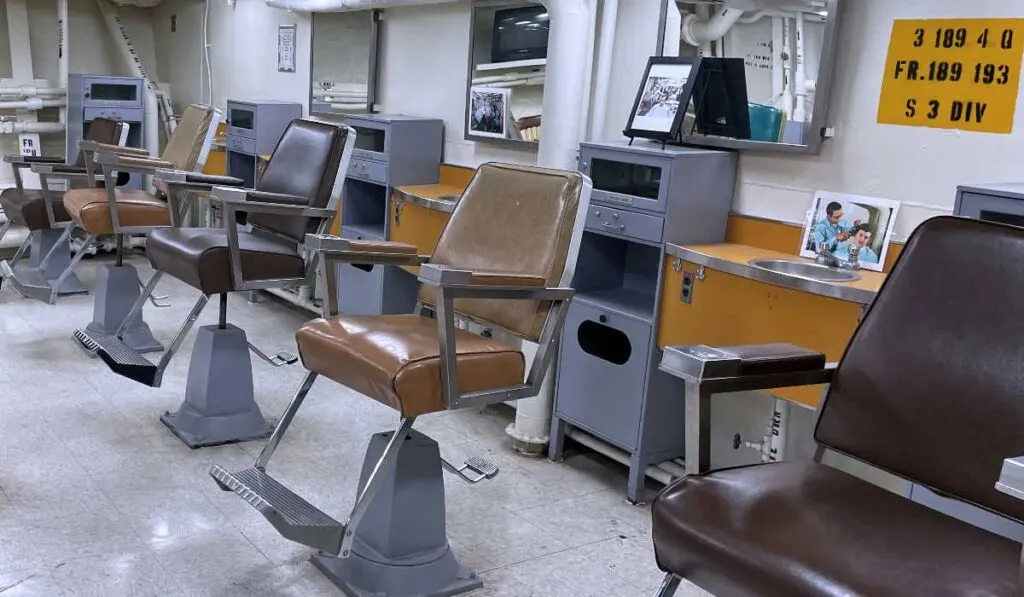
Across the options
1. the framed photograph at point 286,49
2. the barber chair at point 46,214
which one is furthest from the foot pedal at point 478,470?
the framed photograph at point 286,49

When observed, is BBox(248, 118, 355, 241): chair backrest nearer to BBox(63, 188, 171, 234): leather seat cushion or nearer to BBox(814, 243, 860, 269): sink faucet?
BBox(63, 188, 171, 234): leather seat cushion

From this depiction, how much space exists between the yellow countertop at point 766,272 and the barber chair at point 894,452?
375 millimetres

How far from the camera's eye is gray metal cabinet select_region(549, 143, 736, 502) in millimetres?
2932

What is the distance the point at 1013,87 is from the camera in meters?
2.44

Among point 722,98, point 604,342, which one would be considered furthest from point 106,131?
point 722,98

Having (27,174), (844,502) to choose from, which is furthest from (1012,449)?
(27,174)

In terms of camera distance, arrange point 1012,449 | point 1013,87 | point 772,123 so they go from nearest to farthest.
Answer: point 1012,449
point 1013,87
point 772,123

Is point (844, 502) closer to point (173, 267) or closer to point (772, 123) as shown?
point (772, 123)

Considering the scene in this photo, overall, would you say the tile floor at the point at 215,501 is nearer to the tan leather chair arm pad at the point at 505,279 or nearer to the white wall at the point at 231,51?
the tan leather chair arm pad at the point at 505,279

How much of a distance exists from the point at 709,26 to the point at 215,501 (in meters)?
2.27

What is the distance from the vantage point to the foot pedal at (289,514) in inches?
83.1

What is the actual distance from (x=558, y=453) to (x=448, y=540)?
0.78 m

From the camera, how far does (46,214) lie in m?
5.00

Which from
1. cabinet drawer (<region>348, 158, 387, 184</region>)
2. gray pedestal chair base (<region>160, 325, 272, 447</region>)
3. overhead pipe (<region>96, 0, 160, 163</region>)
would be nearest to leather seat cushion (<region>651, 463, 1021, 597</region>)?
gray pedestal chair base (<region>160, 325, 272, 447</region>)
